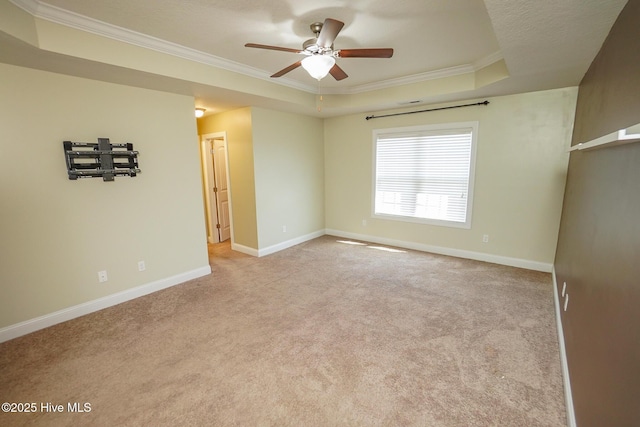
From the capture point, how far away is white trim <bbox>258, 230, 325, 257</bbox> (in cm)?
473

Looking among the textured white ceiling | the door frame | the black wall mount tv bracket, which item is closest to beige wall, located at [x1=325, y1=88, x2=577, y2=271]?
the textured white ceiling

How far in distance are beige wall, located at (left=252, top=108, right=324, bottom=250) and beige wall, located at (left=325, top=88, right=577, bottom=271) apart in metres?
1.31

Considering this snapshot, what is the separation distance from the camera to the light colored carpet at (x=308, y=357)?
1731mm

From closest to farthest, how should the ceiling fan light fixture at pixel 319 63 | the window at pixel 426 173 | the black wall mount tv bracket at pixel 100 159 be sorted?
the ceiling fan light fixture at pixel 319 63
the black wall mount tv bracket at pixel 100 159
the window at pixel 426 173

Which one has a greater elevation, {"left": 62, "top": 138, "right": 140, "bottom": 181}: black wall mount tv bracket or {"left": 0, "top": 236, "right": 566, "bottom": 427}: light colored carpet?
{"left": 62, "top": 138, "right": 140, "bottom": 181}: black wall mount tv bracket

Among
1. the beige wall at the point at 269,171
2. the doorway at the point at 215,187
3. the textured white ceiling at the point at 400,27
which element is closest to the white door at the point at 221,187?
the doorway at the point at 215,187

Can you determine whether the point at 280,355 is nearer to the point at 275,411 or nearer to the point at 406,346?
the point at 275,411

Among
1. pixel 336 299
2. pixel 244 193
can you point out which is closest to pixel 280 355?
pixel 336 299

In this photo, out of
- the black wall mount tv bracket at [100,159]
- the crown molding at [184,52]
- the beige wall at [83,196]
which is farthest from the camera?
the black wall mount tv bracket at [100,159]

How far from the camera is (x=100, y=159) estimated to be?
289cm

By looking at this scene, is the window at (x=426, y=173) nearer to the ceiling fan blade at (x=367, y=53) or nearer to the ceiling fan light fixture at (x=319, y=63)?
the ceiling fan blade at (x=367, y=53)

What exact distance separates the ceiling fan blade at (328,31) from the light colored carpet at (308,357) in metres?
2.46

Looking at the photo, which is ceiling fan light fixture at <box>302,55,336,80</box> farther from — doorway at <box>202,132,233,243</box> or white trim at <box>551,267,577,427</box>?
doorway at <box>202,132,233,243</box>

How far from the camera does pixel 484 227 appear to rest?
4156 mm
